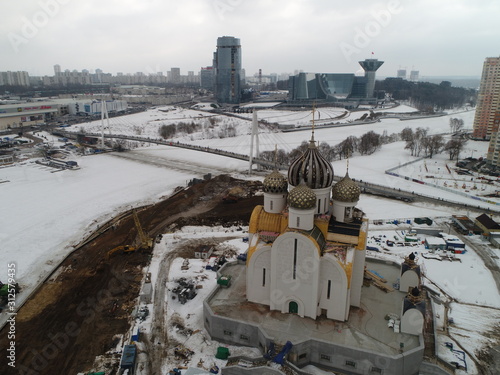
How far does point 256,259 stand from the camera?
769 inches

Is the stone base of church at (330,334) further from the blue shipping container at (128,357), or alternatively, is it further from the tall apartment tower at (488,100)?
the tall apartment tower at (488,100)

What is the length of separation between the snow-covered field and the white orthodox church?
7.63m

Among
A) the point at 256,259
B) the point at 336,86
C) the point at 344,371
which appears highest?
the point at 336,86

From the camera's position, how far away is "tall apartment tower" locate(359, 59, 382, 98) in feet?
458

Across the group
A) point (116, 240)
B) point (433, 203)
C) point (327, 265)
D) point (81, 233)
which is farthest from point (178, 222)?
point (433, 203)

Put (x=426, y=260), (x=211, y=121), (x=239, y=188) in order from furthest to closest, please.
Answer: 1. (x=211, y=121)
2. (x=239, y=188)
3. (x=426, y=260)

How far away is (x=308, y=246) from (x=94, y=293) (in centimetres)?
1508

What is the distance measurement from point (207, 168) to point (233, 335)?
1528 inches

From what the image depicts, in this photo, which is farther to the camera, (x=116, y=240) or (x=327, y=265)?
(x=116, y=240)

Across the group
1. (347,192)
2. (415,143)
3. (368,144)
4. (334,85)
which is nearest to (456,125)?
(415,143)

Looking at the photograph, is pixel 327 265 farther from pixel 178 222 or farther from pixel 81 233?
pixel 81 233

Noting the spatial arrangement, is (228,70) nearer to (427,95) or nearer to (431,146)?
(427,95)

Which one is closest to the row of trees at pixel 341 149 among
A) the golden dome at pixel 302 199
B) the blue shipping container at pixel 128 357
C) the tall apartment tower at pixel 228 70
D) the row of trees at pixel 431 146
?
the row of trees at pixel 431 146

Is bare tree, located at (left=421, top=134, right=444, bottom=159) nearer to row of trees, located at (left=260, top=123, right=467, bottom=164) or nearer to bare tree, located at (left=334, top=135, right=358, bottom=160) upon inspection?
row of trees, located at (left=260, top=123, right=467, bottom=164)
